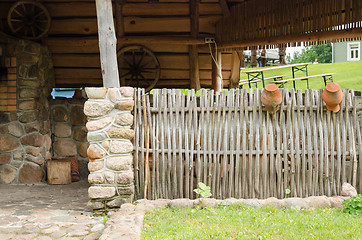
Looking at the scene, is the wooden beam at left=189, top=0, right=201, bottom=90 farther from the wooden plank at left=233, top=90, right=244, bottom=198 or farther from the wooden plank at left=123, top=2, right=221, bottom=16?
the wooden plank at left=233, top=90, right=244, bottom=198

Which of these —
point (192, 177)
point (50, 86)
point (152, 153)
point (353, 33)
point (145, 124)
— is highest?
point (353, 33)

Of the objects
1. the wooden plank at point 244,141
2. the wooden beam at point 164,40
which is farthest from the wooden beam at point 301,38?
the wooden plank at point 244,141

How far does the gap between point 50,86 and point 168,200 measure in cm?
468

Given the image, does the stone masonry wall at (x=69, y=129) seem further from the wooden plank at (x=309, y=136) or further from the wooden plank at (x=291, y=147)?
the wooden plank at (x=309, y=136)

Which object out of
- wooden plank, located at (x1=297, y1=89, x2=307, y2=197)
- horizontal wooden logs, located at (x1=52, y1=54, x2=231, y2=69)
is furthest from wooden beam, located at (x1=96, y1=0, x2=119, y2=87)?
horizontal wooden logs, located at (x1=52, y1=54, x2=231, y2=69)

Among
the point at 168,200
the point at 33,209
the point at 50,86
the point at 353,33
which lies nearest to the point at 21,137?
the point at 50,86

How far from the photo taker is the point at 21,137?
7406mm

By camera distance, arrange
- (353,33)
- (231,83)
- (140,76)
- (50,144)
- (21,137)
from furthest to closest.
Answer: (231,83), (140,76), (50,144), (21,137), (353,33)

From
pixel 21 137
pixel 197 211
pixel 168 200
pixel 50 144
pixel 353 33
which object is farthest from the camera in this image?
pixel 50 144

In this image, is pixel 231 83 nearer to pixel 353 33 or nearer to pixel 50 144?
pixel 353 33

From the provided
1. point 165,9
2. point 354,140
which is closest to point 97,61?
point 165,9

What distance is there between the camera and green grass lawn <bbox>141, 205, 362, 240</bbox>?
372cm

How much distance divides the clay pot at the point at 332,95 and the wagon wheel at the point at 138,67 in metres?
4.33

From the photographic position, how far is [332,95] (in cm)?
488
